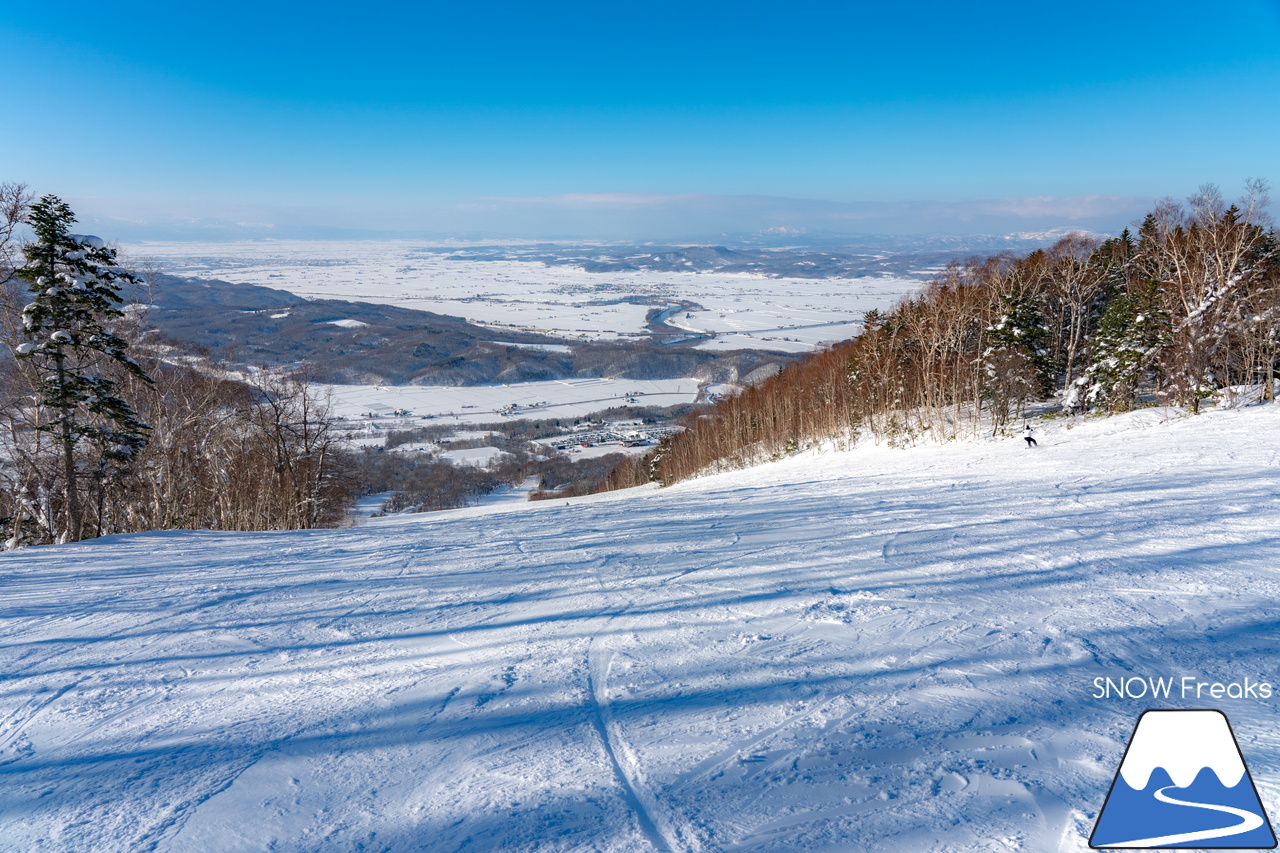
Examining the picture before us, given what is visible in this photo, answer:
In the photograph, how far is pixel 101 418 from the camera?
635 inches

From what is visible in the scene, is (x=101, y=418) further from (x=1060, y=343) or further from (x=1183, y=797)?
(x=1060, y=343)

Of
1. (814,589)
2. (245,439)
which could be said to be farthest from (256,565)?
(245,439)

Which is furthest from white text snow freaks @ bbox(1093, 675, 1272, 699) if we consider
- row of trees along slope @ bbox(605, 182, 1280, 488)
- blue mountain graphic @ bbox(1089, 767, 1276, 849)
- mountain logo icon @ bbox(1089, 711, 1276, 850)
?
row of trees along slope @ bbox(605, 182, 1280, 488)

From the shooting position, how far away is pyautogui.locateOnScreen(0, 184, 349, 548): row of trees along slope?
11.2 meters

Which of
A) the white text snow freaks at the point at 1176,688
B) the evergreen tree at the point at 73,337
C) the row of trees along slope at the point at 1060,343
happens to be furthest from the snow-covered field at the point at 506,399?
the white text snow freaks at the point at 1176,688

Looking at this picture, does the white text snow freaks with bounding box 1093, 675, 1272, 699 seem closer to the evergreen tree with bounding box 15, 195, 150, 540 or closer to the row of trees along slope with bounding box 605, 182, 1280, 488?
the evergreen tree with bounding box 15, 195, 150, 540

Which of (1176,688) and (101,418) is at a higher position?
(1176,688)

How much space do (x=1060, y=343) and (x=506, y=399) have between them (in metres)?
75.7

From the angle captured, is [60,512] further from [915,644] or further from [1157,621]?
[1157,621]

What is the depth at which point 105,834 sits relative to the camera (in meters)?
2.51

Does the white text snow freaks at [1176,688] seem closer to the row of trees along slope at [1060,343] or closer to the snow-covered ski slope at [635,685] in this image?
the snow-covered ski slope at [635,685]

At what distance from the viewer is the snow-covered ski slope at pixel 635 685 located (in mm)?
2531

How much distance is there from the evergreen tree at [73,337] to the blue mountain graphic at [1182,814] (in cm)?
1466

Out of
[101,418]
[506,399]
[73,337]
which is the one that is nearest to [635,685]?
[73,337]
